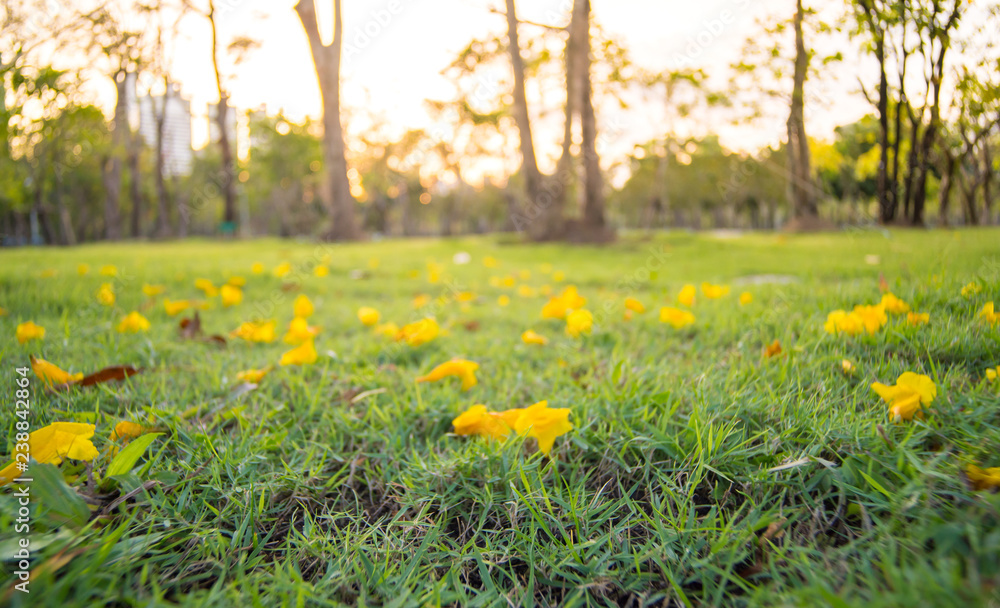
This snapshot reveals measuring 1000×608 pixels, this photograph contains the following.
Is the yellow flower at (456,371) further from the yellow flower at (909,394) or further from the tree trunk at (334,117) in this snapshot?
the tree trunk at (334,117)

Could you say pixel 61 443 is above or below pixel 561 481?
above

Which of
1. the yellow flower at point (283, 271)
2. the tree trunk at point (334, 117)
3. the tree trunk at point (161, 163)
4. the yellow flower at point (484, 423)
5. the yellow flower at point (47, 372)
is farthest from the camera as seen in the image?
the tree trunk at point (161, 163)

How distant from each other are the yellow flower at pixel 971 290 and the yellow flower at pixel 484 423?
159 cm

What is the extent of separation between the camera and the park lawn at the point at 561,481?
757 mm

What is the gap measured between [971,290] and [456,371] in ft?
5.65

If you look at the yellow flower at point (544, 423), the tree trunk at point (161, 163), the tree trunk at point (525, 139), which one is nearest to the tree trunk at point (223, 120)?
the tree trunk at point (161, 163)

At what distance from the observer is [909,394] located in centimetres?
105

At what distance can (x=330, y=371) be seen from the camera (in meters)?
1.87

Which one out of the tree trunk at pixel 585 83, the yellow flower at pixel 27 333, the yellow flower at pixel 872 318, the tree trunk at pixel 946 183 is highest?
the tree trunk at pixel 585 83

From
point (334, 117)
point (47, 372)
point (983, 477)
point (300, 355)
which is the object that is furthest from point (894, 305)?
point (334, 117)

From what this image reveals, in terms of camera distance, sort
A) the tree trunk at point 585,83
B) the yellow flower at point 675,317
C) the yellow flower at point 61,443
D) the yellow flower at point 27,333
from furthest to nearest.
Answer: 1. the tree trunk at point 585,83
2. the yellow flower at point 675,317
3. the yellow flower at point 27,333
4. the yellow flower at point 61,443

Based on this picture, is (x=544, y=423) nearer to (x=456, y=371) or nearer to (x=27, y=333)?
(x=456, y=371)

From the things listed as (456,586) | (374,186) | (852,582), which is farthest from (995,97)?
(374,186)

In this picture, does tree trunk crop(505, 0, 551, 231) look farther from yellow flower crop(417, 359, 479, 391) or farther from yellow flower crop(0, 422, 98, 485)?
yellow flower crop(0, 422, 98, 485)
